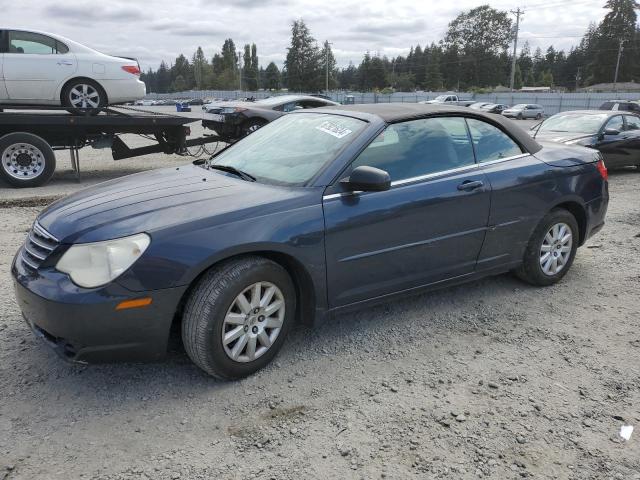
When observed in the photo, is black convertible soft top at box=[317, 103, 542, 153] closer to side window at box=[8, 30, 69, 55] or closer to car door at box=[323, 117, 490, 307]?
car door at box=[323, 117, 490, 307]

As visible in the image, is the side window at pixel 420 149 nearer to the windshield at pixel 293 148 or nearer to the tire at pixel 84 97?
the windshield at pixel 293 148

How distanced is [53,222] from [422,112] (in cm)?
258

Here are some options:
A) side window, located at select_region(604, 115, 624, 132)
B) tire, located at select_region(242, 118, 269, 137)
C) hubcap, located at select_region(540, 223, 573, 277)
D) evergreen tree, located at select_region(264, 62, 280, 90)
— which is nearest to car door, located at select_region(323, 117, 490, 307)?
hubcap, located at select_region(540, 223, 573, 277)

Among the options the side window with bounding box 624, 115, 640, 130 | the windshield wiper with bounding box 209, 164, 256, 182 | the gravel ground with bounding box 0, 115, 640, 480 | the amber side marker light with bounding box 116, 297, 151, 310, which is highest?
the windshield wiper with bounding box 209, 164, 256, 182

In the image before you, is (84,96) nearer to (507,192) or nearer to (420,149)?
(420,149)

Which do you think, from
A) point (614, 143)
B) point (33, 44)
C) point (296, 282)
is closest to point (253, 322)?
point (296, 282)

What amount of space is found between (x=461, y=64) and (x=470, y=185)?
340 feet

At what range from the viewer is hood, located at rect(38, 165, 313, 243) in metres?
2.90

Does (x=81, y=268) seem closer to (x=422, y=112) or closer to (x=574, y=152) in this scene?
(x=422, y=112)

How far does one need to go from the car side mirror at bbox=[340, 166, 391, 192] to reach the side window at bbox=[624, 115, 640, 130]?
989 centimetres

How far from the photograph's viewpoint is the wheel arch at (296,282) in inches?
117

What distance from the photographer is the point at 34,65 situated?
8.98m

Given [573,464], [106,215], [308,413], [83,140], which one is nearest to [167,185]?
[106,215]

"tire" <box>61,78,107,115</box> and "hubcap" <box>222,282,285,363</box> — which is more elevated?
"tire" <box>61,78,107,115</box>
